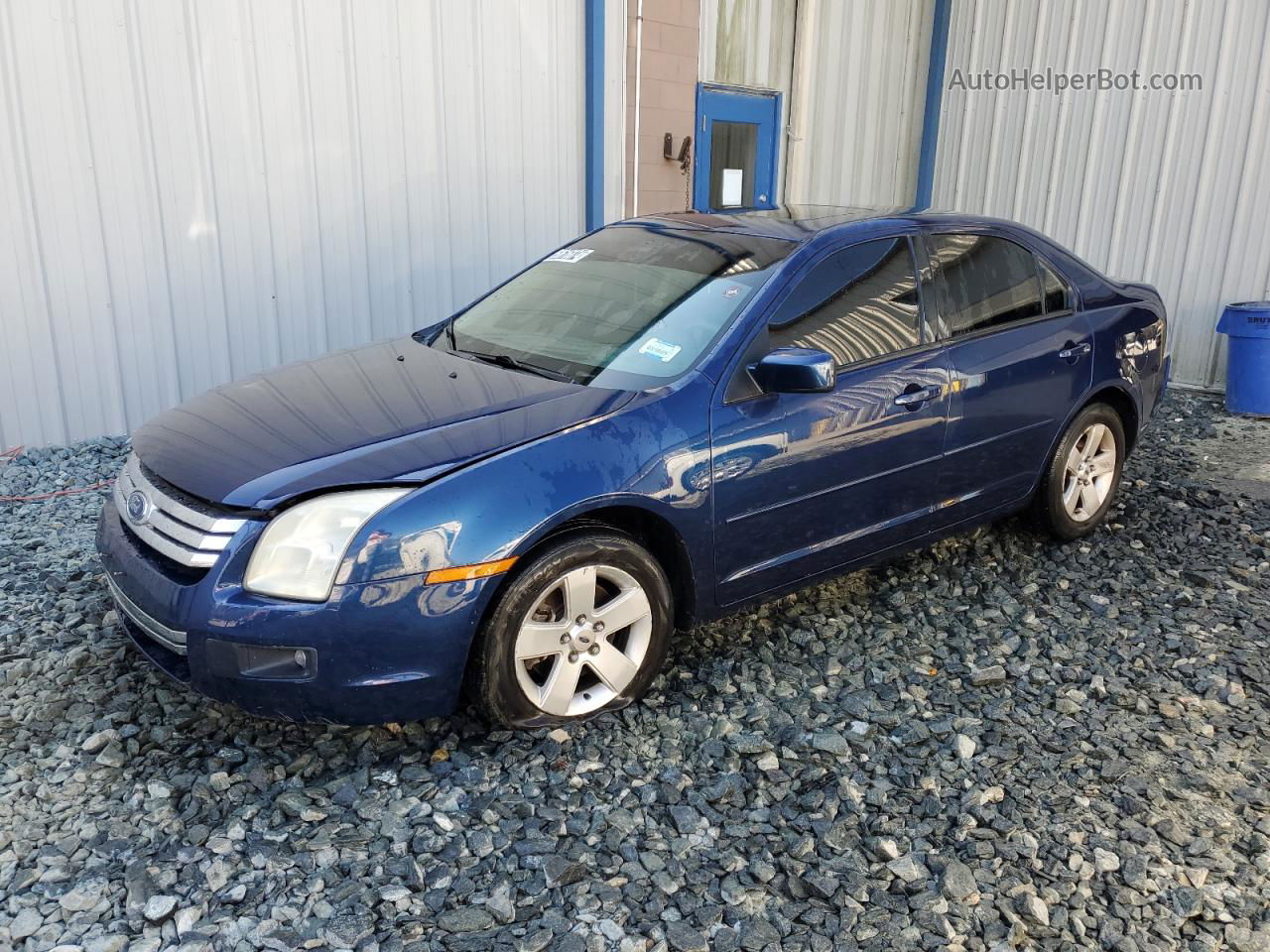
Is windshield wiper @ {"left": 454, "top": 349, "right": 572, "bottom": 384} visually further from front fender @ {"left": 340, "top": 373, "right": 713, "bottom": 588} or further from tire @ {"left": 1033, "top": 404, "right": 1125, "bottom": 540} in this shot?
tire @ {"left": 1033, "top": 404, "right": 1125, "bottom": 540}

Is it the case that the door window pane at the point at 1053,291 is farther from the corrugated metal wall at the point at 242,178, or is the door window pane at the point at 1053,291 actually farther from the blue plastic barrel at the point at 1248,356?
the blue plastic barrel at the point at 1248,356

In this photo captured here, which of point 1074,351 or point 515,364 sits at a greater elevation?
point 515,364

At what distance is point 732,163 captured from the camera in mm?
9031

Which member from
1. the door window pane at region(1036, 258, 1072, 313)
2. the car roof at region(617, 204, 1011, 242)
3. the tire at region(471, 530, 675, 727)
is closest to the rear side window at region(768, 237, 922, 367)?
the car roof at region(617, 204, 1011, 242)

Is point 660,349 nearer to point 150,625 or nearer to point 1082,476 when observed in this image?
point 150,625

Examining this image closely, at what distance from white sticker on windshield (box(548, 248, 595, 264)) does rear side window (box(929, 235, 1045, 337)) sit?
1.43m

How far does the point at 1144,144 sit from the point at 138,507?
8821 mm

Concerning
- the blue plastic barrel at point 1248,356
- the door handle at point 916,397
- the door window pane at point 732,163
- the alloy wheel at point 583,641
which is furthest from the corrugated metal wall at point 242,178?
the blue plastic barrel at point 1248,356

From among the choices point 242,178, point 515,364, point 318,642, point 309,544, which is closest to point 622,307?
point 515,364

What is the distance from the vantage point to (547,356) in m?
3.65

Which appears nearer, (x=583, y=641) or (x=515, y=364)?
(x=583, y=641)

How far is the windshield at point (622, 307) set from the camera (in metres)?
3.50

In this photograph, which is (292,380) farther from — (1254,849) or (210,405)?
(1254,849)

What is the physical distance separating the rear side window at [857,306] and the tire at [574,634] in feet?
3.26
